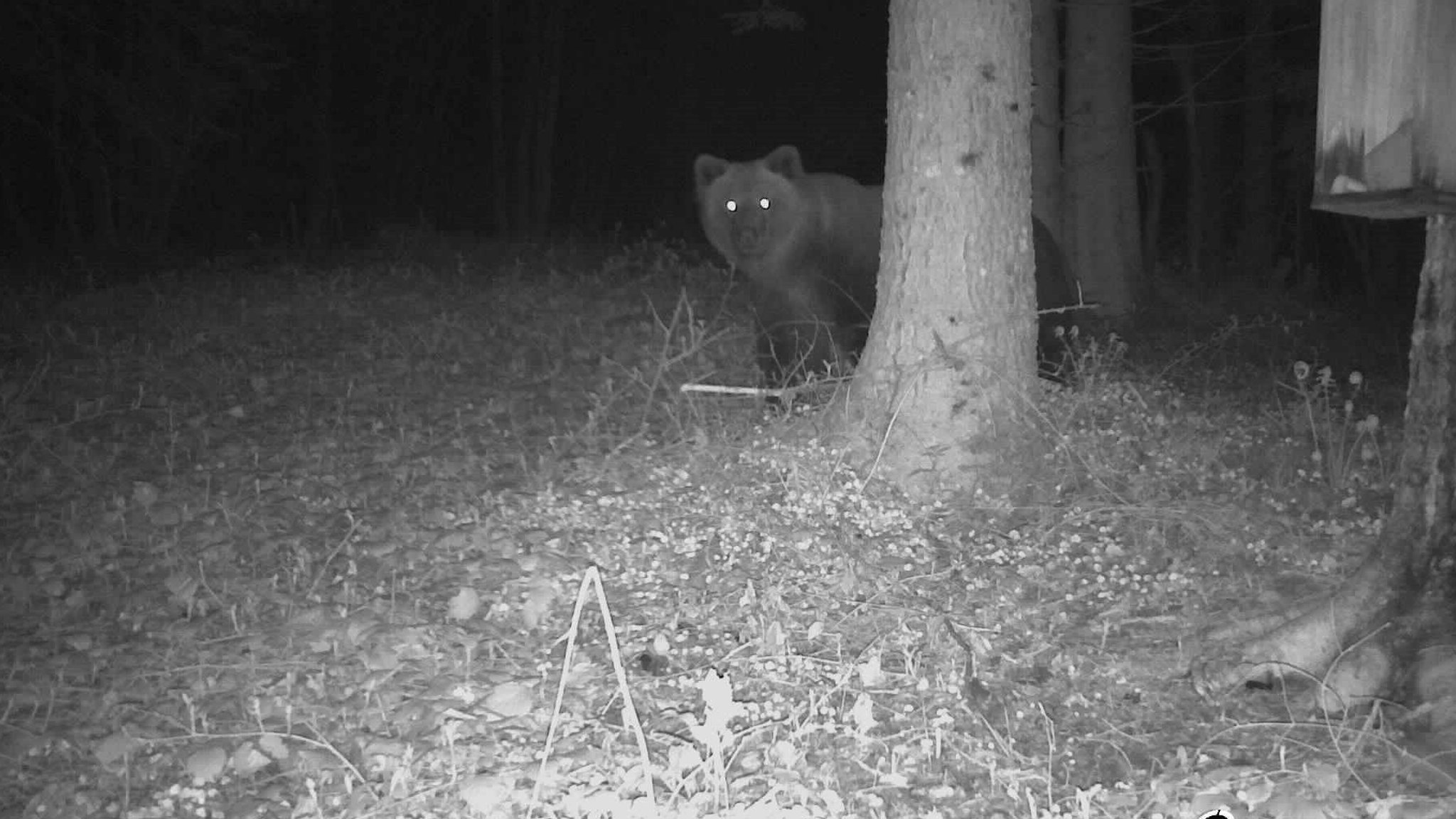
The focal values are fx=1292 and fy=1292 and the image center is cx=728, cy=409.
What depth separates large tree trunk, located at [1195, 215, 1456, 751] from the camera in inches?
136

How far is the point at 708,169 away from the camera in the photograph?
362 inches

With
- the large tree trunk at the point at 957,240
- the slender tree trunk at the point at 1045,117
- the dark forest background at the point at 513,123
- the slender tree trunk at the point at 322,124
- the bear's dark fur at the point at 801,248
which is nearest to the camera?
the large tree trunk at the point at 957,240

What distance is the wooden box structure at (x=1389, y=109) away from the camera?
322 cm

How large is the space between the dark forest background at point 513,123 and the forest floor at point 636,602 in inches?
345

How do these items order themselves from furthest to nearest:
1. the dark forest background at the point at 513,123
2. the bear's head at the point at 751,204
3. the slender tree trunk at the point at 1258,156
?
the slender tree trunk at the point at 1258,156 < the dark forest background at the point at 513,123 < the bear's head at the point at 751,204

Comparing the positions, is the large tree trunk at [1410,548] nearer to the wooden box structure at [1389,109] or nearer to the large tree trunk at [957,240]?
the wooden box structure at [1389,109]

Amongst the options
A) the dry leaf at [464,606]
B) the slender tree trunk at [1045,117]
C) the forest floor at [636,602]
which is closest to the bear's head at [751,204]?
the forest floor at [636,602]

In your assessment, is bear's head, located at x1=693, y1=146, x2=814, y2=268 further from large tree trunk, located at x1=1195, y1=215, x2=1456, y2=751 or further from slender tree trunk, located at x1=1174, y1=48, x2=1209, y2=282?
slender tree trunk, located at x1=1174, y1=48, x2=1209, y2=282

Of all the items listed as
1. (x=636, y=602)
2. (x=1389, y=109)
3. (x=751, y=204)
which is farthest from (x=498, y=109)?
Result: (x=1389, y=109)

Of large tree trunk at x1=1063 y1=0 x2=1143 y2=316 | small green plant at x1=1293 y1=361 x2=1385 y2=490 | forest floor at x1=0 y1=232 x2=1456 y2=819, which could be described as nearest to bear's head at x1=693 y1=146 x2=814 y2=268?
forest floor at x1=0 y1=232 x2=1456 y2=819

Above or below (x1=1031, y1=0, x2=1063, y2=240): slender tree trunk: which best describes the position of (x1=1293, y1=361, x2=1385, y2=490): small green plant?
below

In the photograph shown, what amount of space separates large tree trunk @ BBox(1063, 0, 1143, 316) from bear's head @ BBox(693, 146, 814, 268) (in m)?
2.86

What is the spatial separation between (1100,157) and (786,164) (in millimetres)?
3125

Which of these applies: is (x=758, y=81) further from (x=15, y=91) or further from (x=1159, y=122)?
(x=15, y=91)
